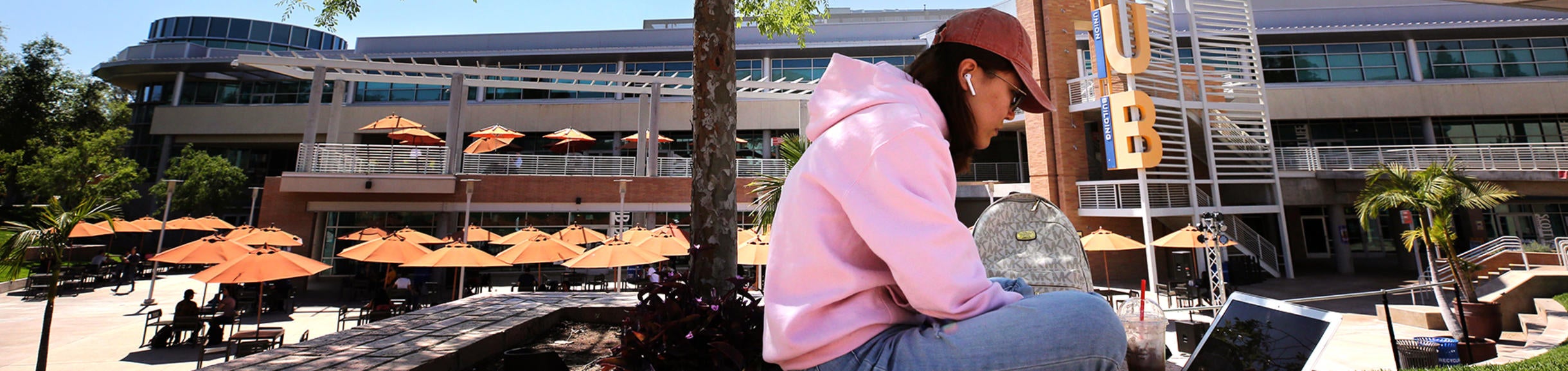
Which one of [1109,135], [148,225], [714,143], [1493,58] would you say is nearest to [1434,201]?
[1109,135]

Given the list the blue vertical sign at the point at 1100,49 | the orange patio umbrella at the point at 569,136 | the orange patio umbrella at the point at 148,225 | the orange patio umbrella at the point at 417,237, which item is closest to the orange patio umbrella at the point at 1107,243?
the blue vertical sign at the point at 1100,49

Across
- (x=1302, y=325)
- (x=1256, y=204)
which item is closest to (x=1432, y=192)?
(x=1256, y=204)

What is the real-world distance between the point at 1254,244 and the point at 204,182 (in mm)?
45379

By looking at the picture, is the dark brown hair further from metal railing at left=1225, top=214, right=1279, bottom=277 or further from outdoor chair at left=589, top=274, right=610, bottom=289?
metal railing at left=1225, top=214, right=1279, bottom=277

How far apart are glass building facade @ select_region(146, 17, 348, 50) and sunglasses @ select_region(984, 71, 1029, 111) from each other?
6064 cm

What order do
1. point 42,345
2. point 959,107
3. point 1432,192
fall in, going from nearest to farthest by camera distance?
1. point 959,107
2. point 42,345
3. point 1432,192

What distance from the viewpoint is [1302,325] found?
1.86 m

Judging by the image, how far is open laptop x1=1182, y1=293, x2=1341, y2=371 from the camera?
1.80m

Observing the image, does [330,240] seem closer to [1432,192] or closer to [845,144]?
[845,144]

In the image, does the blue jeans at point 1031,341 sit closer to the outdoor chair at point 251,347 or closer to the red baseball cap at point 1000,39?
the red baseball cap at point 1000,39

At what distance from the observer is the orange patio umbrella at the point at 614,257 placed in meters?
12.4

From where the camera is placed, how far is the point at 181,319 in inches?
412

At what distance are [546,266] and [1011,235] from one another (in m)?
25.2

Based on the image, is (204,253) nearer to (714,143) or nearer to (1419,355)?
(714,143)
